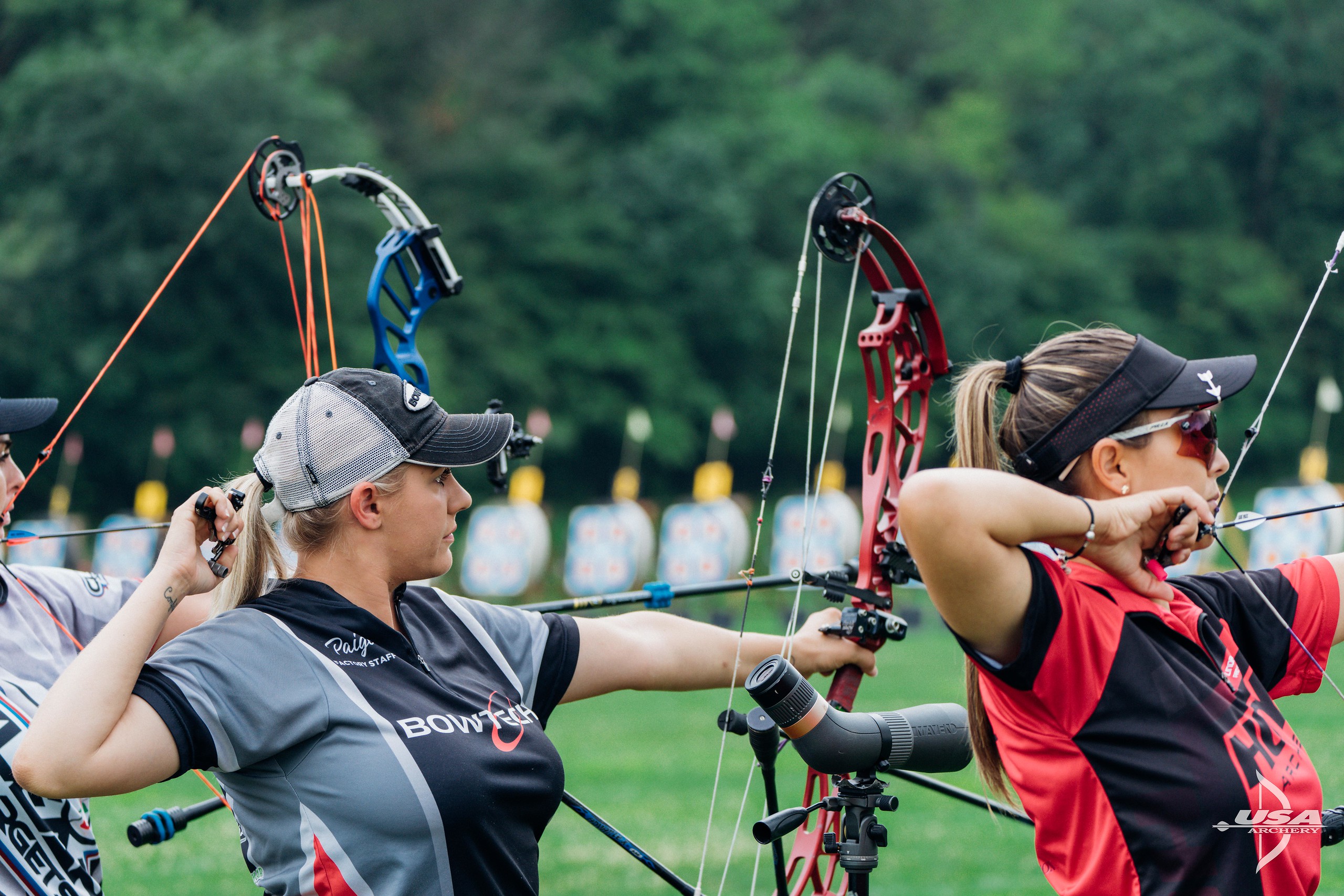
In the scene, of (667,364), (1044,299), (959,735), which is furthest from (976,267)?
(959,735)

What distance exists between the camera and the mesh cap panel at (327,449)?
6.70 ft

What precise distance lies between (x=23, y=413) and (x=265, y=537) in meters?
0.74

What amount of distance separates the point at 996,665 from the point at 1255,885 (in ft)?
1.33

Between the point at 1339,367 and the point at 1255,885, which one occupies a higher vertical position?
the point at 1339,367

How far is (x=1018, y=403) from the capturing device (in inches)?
81.7

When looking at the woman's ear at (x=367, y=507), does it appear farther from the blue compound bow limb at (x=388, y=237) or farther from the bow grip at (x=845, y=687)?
the blue compound bow limb at (x=388, y=237)

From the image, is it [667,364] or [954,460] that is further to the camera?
[667,364]

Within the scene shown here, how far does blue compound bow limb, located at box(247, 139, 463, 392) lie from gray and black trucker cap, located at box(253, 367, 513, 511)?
116 centimetres

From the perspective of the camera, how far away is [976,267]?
104 feet

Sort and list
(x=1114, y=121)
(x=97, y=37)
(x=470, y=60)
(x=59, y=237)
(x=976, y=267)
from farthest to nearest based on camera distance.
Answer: (x=1114, y=121) → (x=976, y=267) → (x=470, y=60) → (x=97, y=37) → (x=59, y=237)

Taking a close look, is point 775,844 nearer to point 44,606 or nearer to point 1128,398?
point 1128,398

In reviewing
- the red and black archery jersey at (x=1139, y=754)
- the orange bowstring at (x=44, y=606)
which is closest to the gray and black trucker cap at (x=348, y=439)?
the orange bowstring at (x=44, y=606)

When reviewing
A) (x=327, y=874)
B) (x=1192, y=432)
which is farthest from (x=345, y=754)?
(x=1192, y=432)

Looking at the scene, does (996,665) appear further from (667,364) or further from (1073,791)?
(667,364)
